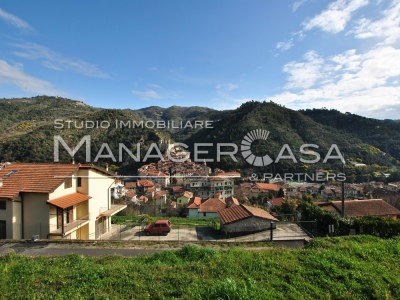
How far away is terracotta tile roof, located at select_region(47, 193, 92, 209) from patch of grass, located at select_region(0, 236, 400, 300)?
15.1ft

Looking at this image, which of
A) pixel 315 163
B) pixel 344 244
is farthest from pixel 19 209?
pixel 315 163

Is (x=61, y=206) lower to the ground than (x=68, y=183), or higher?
lower

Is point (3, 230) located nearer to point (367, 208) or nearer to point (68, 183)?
point (68, 183)

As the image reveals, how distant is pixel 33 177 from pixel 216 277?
11464mm

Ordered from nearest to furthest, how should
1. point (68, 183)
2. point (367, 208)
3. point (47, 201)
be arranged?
1. point (47, 201)
2. point (68, 183)
3. point (367, 208)

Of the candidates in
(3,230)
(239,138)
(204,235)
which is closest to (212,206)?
(204,235)

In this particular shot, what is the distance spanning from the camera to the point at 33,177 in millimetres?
12602

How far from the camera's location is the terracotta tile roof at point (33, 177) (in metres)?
11.8

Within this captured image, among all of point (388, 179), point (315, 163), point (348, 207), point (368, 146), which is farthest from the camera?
point (368, 146)

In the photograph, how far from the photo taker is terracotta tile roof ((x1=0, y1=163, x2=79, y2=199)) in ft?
38.7

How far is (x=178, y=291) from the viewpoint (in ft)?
15.8

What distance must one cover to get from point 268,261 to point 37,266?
5.81 meters

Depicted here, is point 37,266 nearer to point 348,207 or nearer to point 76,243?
point 76,243

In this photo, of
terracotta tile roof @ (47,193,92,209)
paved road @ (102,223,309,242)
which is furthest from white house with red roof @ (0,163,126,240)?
paved road @ (102,223,309,242)
